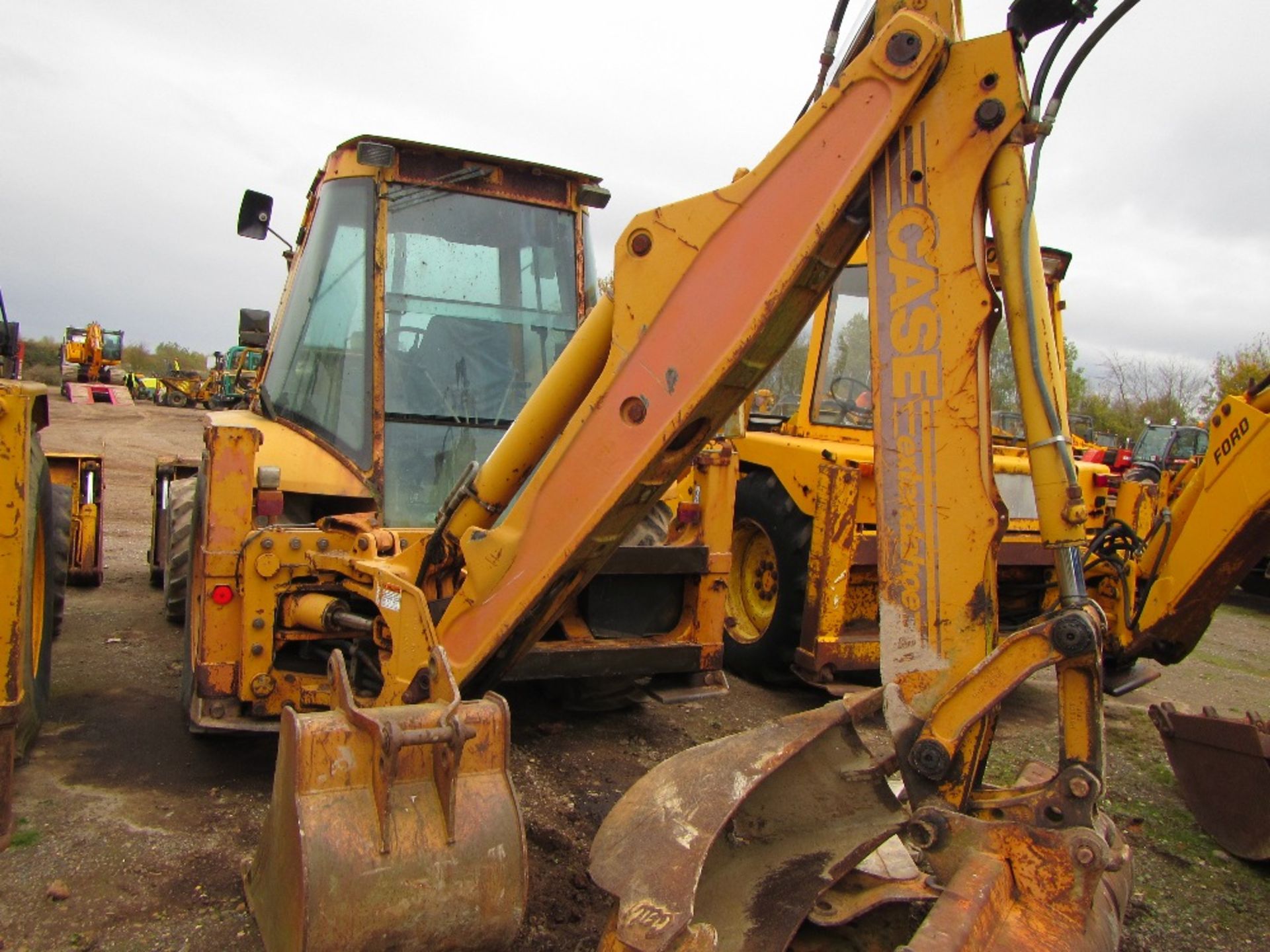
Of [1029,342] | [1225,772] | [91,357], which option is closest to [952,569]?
[1029,342]

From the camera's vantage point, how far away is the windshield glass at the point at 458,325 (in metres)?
4.37

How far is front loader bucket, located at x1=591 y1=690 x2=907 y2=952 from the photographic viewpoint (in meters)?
2.18

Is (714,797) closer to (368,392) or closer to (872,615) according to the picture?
(368,392)

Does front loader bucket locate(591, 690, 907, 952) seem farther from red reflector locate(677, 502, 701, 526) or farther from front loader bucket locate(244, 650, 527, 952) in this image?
red reflector locate(677, 502, 701, 526)

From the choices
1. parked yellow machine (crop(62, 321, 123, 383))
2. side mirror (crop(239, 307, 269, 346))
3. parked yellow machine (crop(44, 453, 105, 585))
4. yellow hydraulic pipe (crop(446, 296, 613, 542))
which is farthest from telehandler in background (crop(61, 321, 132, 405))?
yellow hydraulic pipe (crop(446, 296, 613, 542))

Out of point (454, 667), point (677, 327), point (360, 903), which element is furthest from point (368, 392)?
point (360, 903)

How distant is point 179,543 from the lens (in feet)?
17.8

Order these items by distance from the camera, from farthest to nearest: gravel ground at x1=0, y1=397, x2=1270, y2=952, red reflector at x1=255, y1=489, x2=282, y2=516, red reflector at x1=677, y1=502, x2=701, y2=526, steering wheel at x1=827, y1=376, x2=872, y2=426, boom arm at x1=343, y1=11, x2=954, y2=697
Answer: steering wheel at x1=827, y1=376, x2=872, y2=426, red reflector at x1=677, y1=502, x2=701, y2=526, red reflector at x1=255, y1=489, x2=282, y2=516, gravel ground at x1=0, y1=397, x2=1270, y2=952, boom arm at x1=343, y1=11, x2=954, y2=697

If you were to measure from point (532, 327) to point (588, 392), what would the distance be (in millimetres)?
1893

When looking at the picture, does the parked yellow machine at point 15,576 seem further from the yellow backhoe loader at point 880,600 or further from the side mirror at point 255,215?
the side mirror at point 255,215

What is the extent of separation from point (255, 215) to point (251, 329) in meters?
0.58

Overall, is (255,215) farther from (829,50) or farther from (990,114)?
(990,114)

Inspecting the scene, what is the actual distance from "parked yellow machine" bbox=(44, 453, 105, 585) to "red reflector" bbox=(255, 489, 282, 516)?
145 inches

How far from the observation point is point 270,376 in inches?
179
